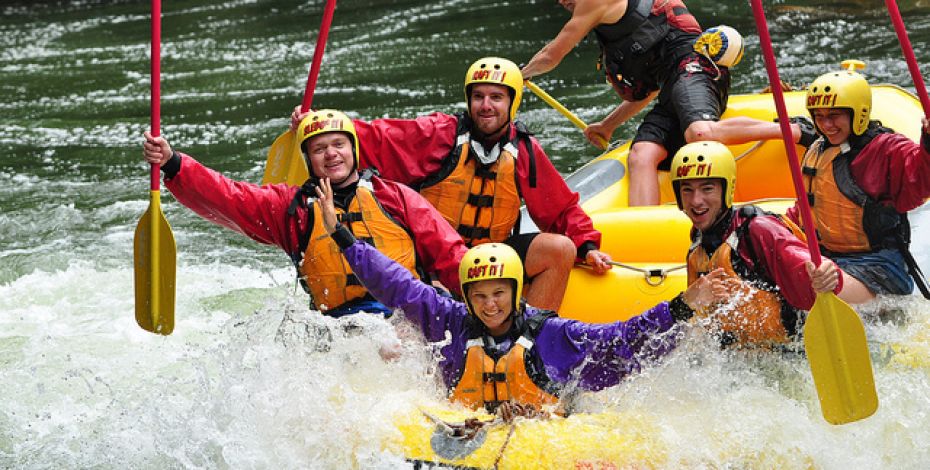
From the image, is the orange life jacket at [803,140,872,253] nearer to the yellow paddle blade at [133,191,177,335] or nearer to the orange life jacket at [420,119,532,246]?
the orange life jacket at [420,119,532,246]

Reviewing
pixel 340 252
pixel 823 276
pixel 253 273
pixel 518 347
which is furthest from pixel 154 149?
pixel 253 273

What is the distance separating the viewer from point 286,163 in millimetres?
5602

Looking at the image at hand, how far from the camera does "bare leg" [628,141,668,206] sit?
6059 millimetres

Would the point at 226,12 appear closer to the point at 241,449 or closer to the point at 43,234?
the point at 43,234

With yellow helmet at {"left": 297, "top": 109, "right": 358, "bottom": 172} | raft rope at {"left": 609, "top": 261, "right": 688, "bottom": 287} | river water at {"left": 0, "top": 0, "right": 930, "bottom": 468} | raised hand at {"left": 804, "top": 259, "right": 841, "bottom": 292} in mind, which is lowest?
river water at {"left": 0, "top": 0, "right": 930, "bottom": 468}

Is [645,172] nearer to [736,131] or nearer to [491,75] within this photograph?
[736,131]

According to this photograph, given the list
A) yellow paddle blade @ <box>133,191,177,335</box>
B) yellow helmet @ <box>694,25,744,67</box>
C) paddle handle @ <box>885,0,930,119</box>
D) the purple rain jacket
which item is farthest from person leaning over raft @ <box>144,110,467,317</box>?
yellow helmet @ <box>694,25,744,67</box>

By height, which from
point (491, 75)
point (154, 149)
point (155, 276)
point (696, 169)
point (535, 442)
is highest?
point (491, 75)

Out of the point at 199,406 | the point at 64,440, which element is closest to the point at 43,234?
the point at 64,440

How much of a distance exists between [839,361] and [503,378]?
1064 millimetres

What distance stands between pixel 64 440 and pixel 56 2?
14424mm

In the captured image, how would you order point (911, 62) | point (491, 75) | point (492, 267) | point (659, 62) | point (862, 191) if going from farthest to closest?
point (659, 62) → point (491, 75) → point (862, 191) → point (911, 62) → point (492, 267)

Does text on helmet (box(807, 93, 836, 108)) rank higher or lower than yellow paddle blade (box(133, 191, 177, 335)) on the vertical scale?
higher

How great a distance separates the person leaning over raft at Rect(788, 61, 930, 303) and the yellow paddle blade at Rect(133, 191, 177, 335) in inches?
→ 92.5
